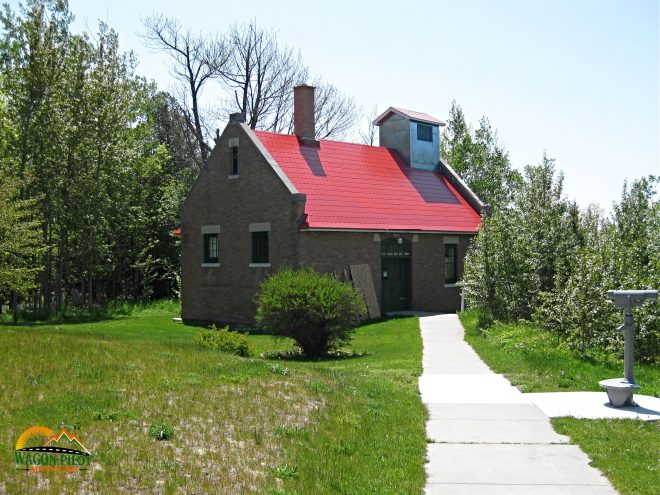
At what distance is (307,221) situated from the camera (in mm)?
26375

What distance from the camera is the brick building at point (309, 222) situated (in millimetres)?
27172

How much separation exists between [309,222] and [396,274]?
206 inches

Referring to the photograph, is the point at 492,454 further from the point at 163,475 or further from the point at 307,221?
the point at 307,221

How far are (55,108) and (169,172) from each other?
18.8 m

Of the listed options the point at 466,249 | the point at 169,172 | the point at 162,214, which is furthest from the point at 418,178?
the point at 169,172

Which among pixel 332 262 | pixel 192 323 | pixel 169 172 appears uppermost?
pixel 169 172

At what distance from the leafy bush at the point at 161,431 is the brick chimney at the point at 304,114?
77.8ft

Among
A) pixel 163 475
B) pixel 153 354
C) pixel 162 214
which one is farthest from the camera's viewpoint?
pixel 162 214

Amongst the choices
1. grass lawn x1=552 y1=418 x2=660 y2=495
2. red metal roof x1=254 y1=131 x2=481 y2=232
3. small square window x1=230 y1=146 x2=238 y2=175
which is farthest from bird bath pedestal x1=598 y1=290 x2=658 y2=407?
small square window x1=230 y1=146 x2=238 y2=175

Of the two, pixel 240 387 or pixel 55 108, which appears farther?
pixel 55 108

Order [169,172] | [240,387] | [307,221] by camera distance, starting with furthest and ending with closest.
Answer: [169,172] → [307,221] → [240,387]

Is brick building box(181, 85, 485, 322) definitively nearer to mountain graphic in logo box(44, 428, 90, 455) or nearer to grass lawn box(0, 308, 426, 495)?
grass lawn box(0, 308, 426, 495)

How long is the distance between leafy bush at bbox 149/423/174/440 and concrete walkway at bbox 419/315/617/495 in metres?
2.80

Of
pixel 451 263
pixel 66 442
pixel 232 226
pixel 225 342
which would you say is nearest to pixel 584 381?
pixel 225 342
